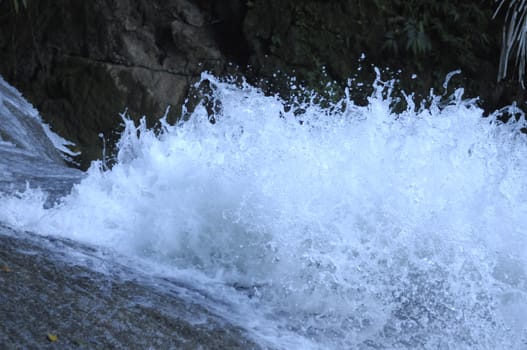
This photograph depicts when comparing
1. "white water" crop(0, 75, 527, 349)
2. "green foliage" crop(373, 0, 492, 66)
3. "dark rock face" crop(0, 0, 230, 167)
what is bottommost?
"white water" crop(0, 75, 527, 349)

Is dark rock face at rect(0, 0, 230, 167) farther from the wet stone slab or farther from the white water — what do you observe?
the wet stone slab

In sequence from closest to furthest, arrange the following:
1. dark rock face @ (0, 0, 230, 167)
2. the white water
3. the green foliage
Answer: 1. the white water
2. dark rock face @ (0, 0, 230, 167)
3. the green foliage

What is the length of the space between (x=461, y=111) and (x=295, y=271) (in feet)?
4.70

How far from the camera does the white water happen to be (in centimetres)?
284

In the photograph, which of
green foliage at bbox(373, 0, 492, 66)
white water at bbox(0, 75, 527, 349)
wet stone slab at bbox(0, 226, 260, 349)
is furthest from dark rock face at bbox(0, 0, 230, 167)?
wet stone slab at bbox(0, 226, 260, 349)

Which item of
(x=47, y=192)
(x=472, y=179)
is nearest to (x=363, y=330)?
(x=472, y=179)

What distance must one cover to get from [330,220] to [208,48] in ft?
16.2

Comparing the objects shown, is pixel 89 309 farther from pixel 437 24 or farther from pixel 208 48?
pixel 437 24

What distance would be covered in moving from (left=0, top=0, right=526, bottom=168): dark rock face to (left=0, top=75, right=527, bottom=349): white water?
135 inches

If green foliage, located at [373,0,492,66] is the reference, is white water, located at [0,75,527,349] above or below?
below

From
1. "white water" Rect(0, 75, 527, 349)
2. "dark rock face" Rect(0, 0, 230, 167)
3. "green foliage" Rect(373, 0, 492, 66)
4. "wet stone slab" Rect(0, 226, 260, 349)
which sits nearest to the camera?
"wet stone slab" Rect(0, 226, 260, 349)

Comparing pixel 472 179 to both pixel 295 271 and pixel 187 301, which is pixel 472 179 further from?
pixel 187 301

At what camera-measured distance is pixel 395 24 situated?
805 cm

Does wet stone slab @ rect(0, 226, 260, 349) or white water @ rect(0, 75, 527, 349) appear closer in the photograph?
wet stone slab @ rect(0, 226, 260, 349)
